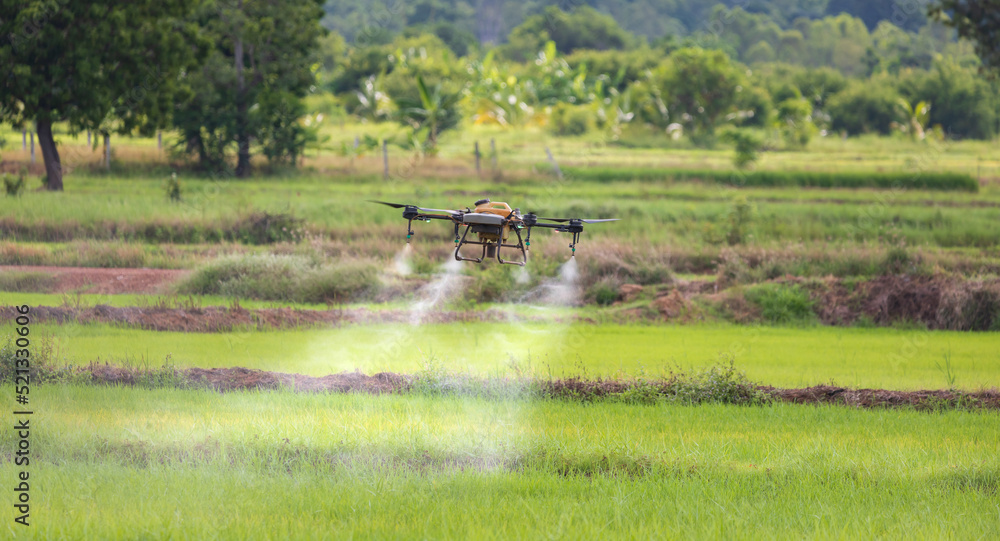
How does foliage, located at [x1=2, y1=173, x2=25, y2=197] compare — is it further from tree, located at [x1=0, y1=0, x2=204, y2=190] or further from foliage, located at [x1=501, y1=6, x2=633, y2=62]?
foliage, located at [x1=501, y1=6, x2=633, y2=62]

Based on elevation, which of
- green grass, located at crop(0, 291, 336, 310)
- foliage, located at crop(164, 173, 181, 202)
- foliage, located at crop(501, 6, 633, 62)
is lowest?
green grass, located at crop(0, 291, 336, 310)

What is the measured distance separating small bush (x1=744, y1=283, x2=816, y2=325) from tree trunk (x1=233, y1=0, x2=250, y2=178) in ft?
76.5

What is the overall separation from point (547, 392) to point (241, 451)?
4.57 metres

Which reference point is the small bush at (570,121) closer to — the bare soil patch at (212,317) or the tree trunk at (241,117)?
the tree trunk at (241,117)

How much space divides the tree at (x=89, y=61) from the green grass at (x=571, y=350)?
14698 millimetres

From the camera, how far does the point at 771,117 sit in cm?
6419

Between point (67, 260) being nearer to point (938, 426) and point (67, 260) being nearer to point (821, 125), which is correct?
point (938, 426)

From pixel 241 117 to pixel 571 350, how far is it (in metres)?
24.9

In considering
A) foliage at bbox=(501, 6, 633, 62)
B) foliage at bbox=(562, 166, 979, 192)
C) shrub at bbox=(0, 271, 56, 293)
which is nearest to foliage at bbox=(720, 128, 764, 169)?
foliage at bbox=(562, 166, 979, 192)

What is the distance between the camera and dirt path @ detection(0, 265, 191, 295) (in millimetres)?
19906

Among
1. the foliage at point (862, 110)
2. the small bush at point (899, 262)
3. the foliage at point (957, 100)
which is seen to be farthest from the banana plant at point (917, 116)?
the small bush at point (899, 262)

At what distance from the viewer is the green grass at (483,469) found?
772 cm

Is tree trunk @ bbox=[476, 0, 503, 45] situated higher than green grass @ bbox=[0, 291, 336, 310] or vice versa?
tree trunk @ bbox=[476, 0, 503, 45]

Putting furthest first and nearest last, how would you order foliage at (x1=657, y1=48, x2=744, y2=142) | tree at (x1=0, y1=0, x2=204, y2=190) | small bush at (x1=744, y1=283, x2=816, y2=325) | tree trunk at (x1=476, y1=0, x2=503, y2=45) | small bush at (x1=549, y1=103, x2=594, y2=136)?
tree trunk at (x1=476, y1=0, x2=503, y2=45) → small bush at (x1=549, y1=103, x2=594, y2=136) → foliage at (x1=657, y1=48, x2=744, y2=142) → tree at (x1=0, y1=0, x2=204, y2=190) → small bush at (x1=744, y1=283, x2=816, y2=325)
